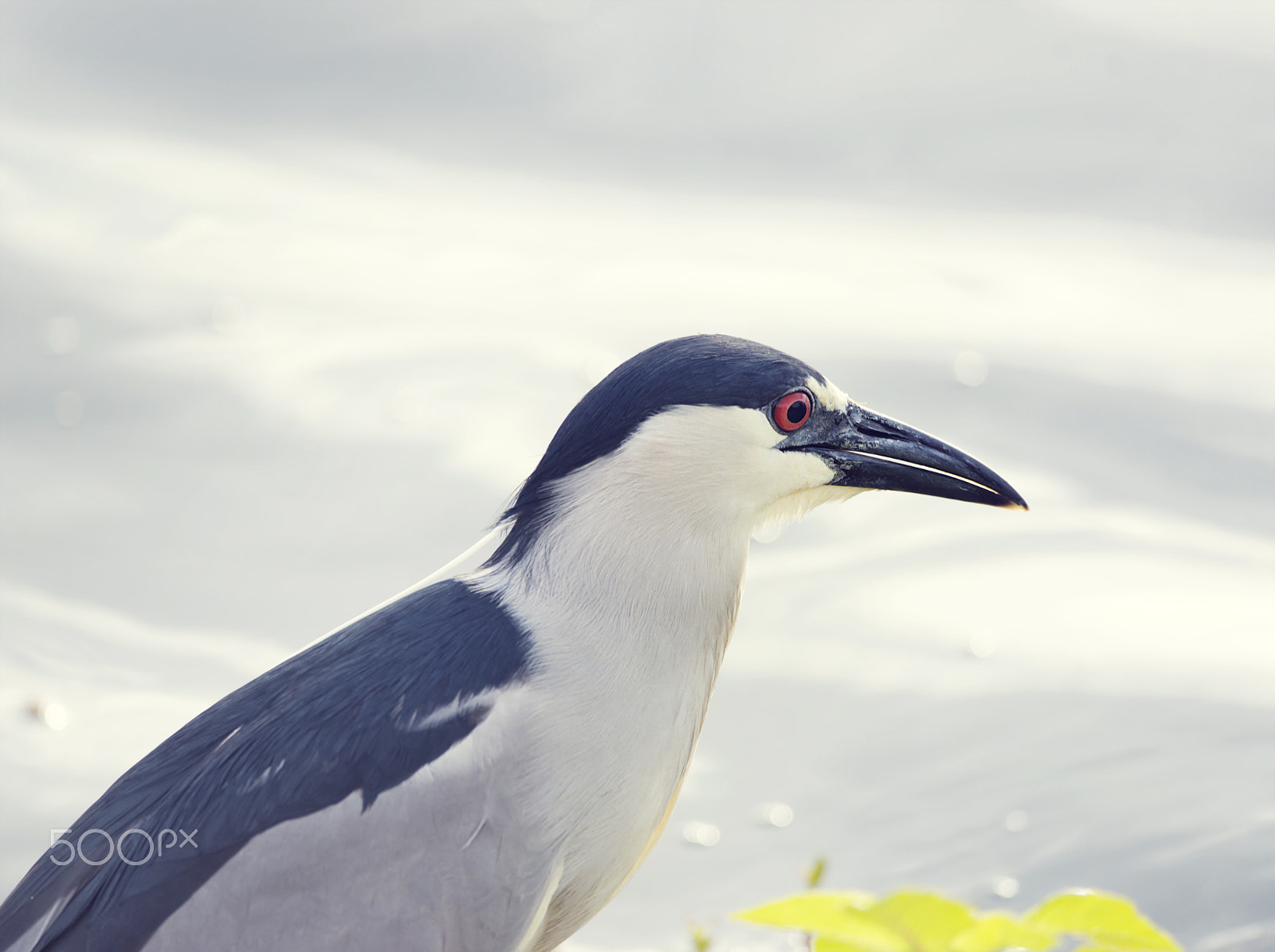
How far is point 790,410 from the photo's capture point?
2.47 metres

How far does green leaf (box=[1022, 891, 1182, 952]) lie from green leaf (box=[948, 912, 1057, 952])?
0.04 feet

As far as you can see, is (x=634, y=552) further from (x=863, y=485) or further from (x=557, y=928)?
(x=557, y=928)

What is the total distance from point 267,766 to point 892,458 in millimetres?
1419

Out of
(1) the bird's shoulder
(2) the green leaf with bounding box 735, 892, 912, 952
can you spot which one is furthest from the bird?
(2) the green leaf with bounding box 735, 892, 912, 952

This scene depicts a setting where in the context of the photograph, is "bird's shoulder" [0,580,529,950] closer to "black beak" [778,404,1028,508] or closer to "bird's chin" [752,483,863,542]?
"bird's chin" [752,483,863,542]

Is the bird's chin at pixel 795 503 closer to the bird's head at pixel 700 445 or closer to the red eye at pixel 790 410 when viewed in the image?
the bird's head at pixel 700 445

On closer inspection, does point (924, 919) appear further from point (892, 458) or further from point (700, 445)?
point (892, 458)

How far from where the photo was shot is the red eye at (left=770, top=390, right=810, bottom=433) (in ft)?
8.06

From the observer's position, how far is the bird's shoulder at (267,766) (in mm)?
2207

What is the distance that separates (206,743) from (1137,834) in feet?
10.6

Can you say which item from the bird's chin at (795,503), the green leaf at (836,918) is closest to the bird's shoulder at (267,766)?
the bird's chin at (795,503)

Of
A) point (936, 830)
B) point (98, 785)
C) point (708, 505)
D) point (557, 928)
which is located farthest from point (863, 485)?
point (98, 785)

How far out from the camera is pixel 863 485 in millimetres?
2607

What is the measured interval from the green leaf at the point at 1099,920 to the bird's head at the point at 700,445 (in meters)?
1.63
